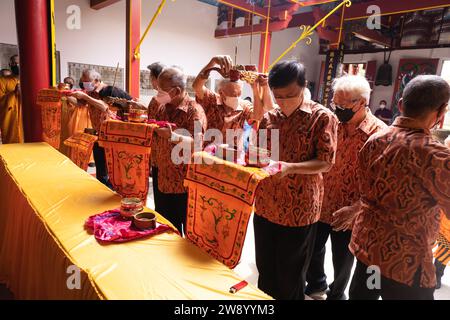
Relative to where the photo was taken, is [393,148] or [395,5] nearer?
[393,148]

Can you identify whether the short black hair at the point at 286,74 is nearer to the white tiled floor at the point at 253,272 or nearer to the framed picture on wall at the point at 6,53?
the white tiled floor at the point at 253,272

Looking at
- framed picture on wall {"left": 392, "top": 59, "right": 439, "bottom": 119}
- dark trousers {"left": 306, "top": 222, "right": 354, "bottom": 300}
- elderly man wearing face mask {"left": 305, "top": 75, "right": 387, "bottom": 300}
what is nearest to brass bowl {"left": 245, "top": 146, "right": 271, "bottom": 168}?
elderly man wearing face mask {"left": 305, "top": 75, "right": 387, "bottom": 300}

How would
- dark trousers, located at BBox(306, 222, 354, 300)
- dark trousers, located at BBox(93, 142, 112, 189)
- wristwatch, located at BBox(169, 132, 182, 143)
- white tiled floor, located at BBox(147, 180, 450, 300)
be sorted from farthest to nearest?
dark trousers, located at BBox(93, 142, 112, 189), white tiled floor, located at BBox(147, 180, 450, 300), dark trousers, located at BBox(306, 222, 354, 300), wristwatch, located at BBox(169, 132, 182, 143)

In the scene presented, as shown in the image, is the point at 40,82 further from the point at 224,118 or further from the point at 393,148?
the point at 393,148

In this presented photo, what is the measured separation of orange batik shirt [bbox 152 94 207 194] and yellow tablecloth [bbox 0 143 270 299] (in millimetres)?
317

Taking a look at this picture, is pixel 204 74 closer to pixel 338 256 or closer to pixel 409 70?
pixel 338 256

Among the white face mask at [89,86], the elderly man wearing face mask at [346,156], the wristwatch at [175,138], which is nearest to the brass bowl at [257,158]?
the wristwatch at [175,138]

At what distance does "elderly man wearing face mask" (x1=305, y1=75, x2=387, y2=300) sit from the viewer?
1.66 meters

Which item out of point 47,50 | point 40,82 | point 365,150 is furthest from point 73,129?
point 365,150

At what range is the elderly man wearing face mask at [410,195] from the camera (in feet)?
3.24

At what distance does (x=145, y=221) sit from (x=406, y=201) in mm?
1035

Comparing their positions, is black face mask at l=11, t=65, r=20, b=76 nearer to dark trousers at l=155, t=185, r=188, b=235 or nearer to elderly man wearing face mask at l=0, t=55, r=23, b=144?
elderly man wearing face mask at l=0, t=55, r=23, b=144
